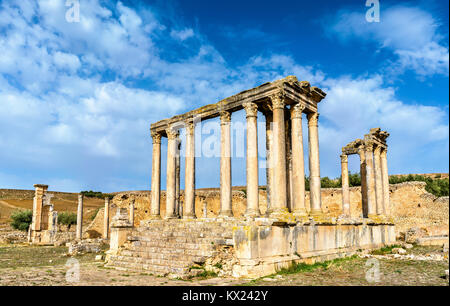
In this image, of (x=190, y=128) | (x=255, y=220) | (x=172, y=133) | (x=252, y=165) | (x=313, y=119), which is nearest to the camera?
(x=255, y=220)

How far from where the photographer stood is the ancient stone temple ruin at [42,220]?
2908cm

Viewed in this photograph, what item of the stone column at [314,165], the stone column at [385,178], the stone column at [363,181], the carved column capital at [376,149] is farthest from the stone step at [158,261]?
the stone column at [385,178]

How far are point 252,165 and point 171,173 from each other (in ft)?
20.3

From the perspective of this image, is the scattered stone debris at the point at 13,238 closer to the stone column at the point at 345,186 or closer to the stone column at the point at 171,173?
the stone column at the point at 171,173

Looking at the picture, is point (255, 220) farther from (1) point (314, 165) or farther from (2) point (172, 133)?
(2) point (172, 133)

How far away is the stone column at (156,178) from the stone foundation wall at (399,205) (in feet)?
46.6

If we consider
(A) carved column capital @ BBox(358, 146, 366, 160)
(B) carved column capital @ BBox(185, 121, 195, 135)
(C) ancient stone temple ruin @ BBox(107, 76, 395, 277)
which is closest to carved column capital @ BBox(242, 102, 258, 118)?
(C) ancient stone temple ruin @ BBox(107, 76, 395, 277)

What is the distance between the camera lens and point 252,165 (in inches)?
557

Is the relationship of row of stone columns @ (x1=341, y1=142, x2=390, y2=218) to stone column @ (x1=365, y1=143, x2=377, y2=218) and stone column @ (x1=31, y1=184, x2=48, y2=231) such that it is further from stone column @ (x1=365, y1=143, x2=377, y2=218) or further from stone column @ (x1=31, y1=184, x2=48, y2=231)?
stone column @ (x1=31, y1=184, x2=48, y2=231)

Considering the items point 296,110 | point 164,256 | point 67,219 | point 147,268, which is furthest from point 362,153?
point 67,219

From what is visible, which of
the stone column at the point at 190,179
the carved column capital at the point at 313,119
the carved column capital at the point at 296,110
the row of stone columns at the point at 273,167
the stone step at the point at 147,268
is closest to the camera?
the stone step at the point at 147,268
